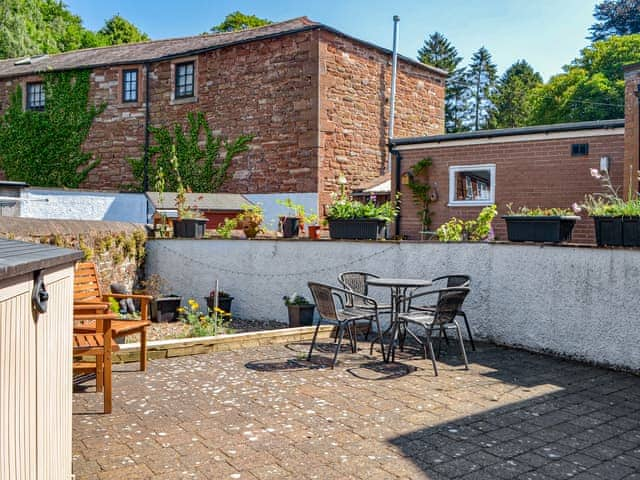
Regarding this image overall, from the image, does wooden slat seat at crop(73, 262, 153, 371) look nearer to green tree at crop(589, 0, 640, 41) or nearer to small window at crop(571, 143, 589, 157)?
small window at crop(571, 143, 589, 157)

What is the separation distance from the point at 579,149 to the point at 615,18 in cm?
4427

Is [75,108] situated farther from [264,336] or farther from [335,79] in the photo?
[264,336]

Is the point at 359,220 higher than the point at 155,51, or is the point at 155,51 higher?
the point at 155,51

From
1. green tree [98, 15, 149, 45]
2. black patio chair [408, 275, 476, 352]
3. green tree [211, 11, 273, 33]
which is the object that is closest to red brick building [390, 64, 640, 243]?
black patio chair [408, 275, 476, 352]

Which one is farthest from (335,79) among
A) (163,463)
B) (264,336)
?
(163,463)

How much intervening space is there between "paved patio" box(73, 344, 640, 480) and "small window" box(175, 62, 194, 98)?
48.5ft

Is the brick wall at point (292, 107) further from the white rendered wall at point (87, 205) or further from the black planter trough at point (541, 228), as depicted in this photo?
the black planter trough at point (541, 228)

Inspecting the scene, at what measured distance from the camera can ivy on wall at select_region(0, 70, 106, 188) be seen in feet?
70.1

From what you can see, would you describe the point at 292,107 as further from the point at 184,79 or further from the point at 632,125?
the point at 632,125

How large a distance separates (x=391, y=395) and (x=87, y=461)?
2482mm

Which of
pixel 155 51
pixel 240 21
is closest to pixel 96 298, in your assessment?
pixel 155 51

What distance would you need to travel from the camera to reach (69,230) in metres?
9.05

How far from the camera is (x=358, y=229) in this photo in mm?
8609

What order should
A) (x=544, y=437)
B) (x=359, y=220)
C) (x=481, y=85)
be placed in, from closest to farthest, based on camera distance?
(x=544, y=437)
(x=359, y=220)
(x=481, y=85)
